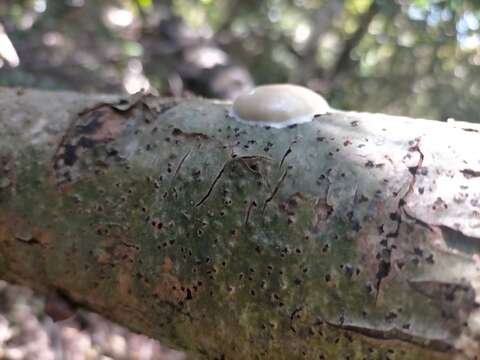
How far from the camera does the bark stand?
72cm

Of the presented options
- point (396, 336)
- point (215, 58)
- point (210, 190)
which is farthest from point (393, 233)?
point (215, 58)

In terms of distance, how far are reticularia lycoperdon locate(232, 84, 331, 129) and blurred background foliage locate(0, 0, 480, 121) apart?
1.03 m

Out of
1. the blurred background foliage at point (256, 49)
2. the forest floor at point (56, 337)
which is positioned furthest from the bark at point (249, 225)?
the forest floor at point (56, 337)

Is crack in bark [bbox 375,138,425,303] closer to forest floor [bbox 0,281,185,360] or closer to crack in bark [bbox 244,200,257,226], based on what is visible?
crack in bark [bbox 244,200,257,226]

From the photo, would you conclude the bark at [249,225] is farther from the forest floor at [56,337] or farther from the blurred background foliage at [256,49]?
the forest floor at [56,337]

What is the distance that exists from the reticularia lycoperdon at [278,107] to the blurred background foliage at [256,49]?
1.03m

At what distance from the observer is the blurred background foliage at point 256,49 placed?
202cm

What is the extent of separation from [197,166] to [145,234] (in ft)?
0.45

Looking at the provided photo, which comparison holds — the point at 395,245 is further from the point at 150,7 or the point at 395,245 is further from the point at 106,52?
the point at 150,7

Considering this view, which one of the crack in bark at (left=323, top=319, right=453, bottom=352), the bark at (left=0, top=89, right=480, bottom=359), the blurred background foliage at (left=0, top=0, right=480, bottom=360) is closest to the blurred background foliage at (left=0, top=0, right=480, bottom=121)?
the blurred background foliage at (left=0, top=0, right=480, bottom=360)

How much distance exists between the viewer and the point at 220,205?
34.0 inches

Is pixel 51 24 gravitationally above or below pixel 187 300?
above

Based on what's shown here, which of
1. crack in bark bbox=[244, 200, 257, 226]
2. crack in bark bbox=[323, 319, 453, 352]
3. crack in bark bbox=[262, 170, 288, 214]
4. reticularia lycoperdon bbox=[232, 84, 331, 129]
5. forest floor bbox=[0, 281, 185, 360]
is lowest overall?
forest floor bbox=[0, 281, 185, 360]

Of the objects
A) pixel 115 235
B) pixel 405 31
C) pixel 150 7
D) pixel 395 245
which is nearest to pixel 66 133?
pixel 115 235
